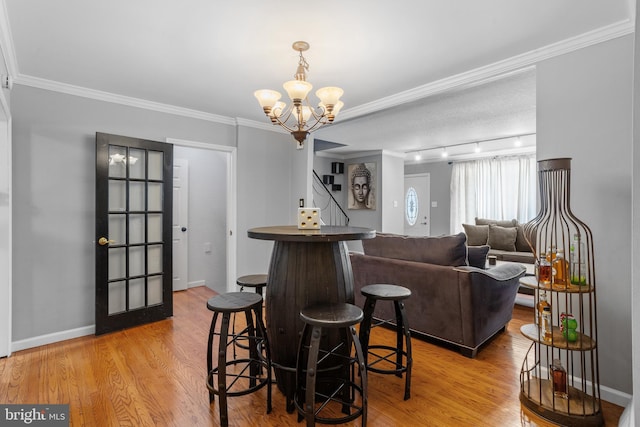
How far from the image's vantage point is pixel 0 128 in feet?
8.52

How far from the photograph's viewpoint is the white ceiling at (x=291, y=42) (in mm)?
1898

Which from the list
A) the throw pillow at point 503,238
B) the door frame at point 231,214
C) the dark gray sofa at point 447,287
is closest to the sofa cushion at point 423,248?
the dark gray sofa at point 447,287

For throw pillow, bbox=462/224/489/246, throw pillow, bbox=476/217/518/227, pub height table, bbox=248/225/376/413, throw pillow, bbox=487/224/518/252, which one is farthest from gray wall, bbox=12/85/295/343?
throw pillow, bbox=476/217/518/227

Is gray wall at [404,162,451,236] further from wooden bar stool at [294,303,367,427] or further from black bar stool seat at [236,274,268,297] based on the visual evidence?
wooden bar stool at [294,303,367,427]

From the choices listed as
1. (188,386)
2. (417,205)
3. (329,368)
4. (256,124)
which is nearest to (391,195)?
(417,205)

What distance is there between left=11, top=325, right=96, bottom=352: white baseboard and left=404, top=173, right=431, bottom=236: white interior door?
255 inches

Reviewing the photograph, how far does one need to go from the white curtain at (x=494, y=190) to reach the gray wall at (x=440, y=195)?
0.48 ft

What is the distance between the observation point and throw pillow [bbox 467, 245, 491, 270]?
2844 mm

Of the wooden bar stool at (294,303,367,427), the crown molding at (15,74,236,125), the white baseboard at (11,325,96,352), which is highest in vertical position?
the crown molding at (15,74,236,125)

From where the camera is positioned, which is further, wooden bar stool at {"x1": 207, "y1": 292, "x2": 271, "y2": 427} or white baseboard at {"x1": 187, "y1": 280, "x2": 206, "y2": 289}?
white baseboard at {"x1": 187, "y1": 280, "x2": 206, "y2": 289}

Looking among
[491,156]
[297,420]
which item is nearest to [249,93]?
[297,420]

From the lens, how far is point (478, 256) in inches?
112

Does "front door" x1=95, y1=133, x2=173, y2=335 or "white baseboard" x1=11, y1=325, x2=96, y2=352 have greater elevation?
"front door" x1=95, y1=133, x2=173, y2=335

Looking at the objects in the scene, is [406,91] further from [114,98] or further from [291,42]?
[114,98]
